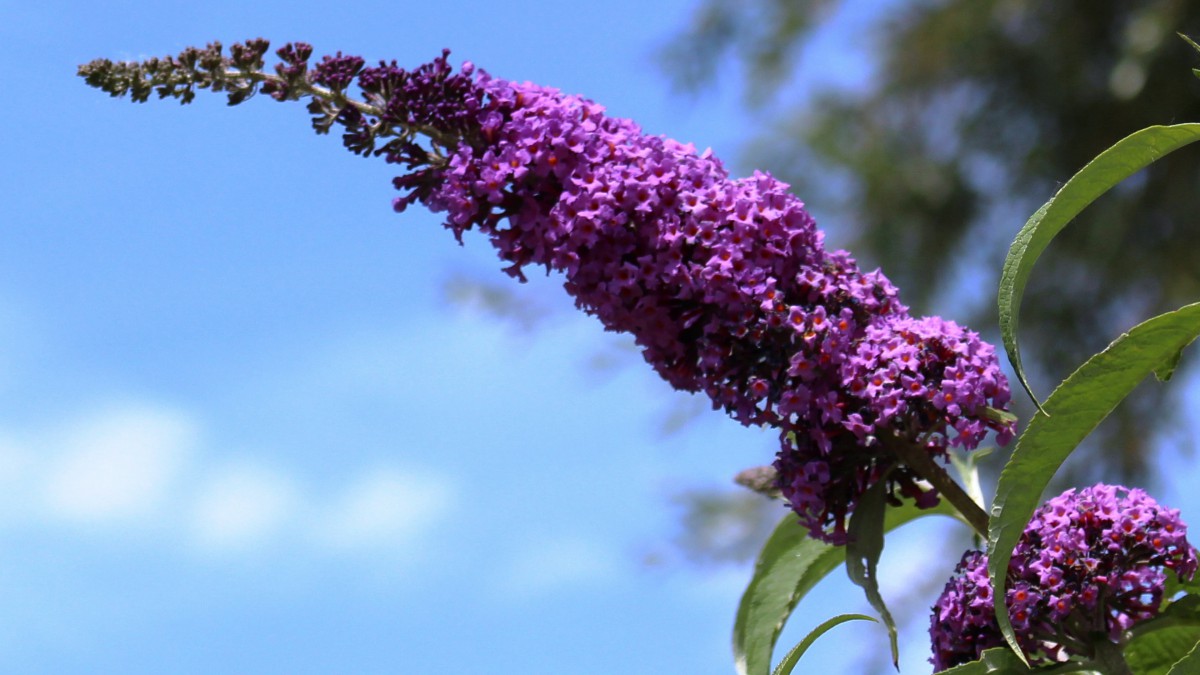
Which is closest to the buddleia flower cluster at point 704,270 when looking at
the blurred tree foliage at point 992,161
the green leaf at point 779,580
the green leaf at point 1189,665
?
the green leaf at point 779,580

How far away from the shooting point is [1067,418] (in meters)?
1.33

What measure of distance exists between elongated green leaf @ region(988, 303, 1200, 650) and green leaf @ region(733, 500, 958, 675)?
0.46 meters

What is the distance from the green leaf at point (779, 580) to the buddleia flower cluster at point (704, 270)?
10 centimetres

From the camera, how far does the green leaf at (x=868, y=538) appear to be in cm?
163

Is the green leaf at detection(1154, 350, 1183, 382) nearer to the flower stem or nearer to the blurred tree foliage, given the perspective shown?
the flower stem

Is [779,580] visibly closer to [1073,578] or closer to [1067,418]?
[1073,578]

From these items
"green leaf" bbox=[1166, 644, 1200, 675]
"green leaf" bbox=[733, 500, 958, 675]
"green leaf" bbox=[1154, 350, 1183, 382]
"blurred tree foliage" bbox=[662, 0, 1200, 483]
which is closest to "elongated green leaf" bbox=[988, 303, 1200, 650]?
"green leaf" bbox=[1154, 350, 1183, 382]

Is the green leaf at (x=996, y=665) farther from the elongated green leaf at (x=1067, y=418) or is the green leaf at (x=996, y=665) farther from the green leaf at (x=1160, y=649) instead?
the green leaf at (x=1160, y=649)

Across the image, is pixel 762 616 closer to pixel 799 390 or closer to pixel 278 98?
pixel 799 390

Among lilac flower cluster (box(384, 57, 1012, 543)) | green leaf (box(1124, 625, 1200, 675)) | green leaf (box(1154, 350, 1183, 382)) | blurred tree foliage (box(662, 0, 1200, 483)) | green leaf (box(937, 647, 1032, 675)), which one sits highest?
blurred tree foliage (box(662, 0, 1200, 483))

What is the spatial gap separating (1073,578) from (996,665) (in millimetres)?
146

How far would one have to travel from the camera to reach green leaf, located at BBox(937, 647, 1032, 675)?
1412 mm

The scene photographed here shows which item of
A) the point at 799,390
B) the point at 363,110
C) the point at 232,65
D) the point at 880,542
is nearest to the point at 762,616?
the point at 880,542

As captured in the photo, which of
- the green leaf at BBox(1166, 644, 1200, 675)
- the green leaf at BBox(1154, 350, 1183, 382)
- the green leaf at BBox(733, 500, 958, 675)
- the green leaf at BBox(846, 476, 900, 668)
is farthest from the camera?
the green leaf at BBox(733, 500, 958, 675)
